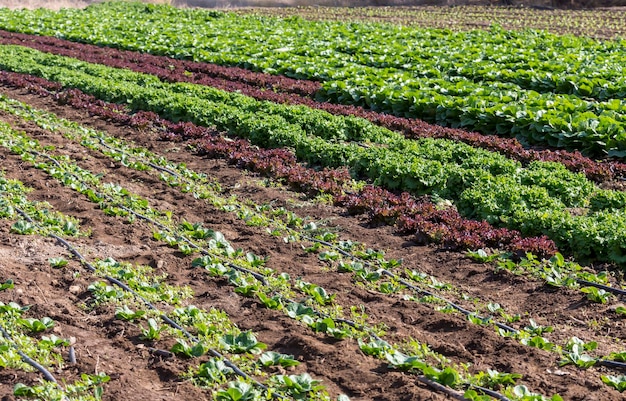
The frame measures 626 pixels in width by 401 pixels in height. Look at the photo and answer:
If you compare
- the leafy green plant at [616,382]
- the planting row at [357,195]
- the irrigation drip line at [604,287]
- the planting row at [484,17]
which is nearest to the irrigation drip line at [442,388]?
the leafy green plant at [616,382]

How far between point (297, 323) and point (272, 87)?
37.4ft

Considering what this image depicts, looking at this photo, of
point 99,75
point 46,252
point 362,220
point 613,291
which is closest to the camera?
point 613,291

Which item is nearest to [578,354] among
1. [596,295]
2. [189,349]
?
[596,295]

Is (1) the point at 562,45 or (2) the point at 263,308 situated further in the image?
(1) the point at 562,45

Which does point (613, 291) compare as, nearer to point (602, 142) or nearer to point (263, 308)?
point (263, 308)

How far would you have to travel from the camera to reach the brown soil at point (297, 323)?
17.0 ft

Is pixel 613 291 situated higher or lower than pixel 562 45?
lower

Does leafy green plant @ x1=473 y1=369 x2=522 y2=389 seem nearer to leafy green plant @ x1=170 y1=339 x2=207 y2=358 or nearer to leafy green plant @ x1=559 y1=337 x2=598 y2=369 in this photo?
leafy green plant @ x1=559 y1=337 x2=598 y2=369

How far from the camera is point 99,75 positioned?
17844 millimetres

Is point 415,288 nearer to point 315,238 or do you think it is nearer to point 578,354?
point 315,238

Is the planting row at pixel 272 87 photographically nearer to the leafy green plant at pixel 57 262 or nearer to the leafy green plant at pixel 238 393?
the leafy green plant at pixel 57 262

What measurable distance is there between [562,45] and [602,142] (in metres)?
11.9

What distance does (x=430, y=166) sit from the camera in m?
9.89

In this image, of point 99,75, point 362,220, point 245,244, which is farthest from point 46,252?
point 99,75
